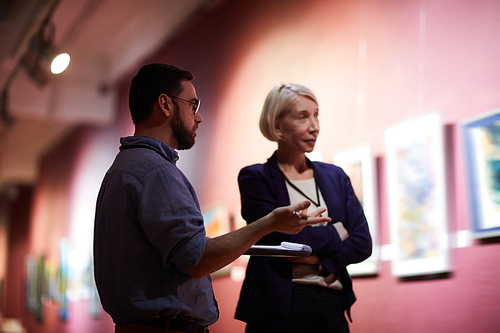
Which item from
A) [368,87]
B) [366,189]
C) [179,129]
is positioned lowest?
[366,189]

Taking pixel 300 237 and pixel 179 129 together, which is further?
pixel 300 237

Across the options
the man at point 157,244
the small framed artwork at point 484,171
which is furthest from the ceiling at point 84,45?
the man at point 157,244

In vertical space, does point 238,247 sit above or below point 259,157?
below

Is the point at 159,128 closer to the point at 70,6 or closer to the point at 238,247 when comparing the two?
the point at 238,247

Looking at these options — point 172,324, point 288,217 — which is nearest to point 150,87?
point 288,217

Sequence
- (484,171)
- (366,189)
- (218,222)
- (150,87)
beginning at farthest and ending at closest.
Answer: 1. (218,222)
2. (366,189)
3. (484,171)
4. (150,87)

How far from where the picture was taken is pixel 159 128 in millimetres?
1822

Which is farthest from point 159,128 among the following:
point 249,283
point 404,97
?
point 404,97

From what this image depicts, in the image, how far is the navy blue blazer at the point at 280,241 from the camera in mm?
2127

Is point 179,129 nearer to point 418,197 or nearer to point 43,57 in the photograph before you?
point 418,197

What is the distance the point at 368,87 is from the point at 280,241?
137cm

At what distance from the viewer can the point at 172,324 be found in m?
1.60

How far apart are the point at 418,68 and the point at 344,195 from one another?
91 cm

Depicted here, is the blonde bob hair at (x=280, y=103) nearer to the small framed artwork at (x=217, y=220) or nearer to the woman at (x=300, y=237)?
the woman at (x=300, y=237)
